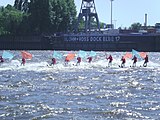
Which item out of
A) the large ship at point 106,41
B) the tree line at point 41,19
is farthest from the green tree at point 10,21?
the large ship at point 106,41

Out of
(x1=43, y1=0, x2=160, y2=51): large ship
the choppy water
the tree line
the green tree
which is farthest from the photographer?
the green tree

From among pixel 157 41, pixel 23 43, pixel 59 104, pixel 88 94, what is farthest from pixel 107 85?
pixel 23 43

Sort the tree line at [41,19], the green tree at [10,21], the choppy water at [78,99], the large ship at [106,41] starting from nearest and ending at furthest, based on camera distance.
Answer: the choppy water at [78,99]
the large ship at [106,41]
the tree line at [41,19]
the green tree at [10,21]

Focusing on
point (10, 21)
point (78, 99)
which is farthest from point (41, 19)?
point (78, 99)

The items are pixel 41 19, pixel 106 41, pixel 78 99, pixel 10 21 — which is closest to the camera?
pixel 78 99

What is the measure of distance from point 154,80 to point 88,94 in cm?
1309

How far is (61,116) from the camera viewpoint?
25.5 meters

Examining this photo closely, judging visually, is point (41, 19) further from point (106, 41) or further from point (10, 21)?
point (106, 41)

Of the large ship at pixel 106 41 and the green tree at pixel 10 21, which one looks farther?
the green tree at pixel 10 21

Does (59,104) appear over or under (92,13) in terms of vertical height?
→ under

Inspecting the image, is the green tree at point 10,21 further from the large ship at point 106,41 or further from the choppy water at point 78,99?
the choppy water at point 78,99

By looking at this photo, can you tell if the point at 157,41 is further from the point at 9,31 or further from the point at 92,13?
the point at 9,31

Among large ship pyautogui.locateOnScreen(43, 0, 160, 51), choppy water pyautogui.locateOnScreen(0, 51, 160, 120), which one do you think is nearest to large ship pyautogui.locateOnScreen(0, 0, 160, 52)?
large ship pyautogui.locateOnScreen(43, 0, 160, 51)

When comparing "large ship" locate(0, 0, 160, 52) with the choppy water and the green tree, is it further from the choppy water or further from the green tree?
the choppy water
